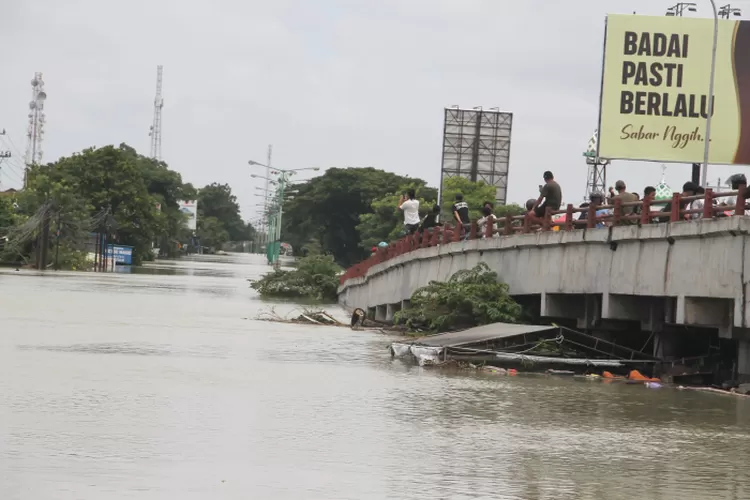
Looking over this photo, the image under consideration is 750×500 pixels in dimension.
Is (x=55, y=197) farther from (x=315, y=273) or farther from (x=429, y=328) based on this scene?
(x=429, y=328)

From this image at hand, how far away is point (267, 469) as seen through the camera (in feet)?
28.2

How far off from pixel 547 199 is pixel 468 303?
2.55 m

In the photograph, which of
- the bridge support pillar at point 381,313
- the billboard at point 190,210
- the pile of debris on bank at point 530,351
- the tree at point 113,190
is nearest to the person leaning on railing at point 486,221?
the pile of debris on bank at point 530,351

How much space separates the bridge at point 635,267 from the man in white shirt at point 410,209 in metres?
2.94

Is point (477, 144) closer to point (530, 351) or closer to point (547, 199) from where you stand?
point (547, 199)

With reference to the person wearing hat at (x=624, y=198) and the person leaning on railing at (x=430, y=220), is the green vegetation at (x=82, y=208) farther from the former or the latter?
the person wearing hat at (x=624, y=198)

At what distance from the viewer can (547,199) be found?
22703 millimetres

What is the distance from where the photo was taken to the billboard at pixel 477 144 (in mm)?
63062

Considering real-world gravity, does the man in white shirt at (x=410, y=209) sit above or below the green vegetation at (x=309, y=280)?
above

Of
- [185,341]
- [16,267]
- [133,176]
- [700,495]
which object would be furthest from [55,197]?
[700,495]

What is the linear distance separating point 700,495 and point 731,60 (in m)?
25.8

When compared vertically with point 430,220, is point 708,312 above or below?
below

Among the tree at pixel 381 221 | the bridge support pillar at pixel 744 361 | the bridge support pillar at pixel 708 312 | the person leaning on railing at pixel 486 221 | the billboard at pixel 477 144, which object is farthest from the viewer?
the tree at pixel 381 221

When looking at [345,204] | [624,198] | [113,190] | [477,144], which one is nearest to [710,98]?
[624,198]
